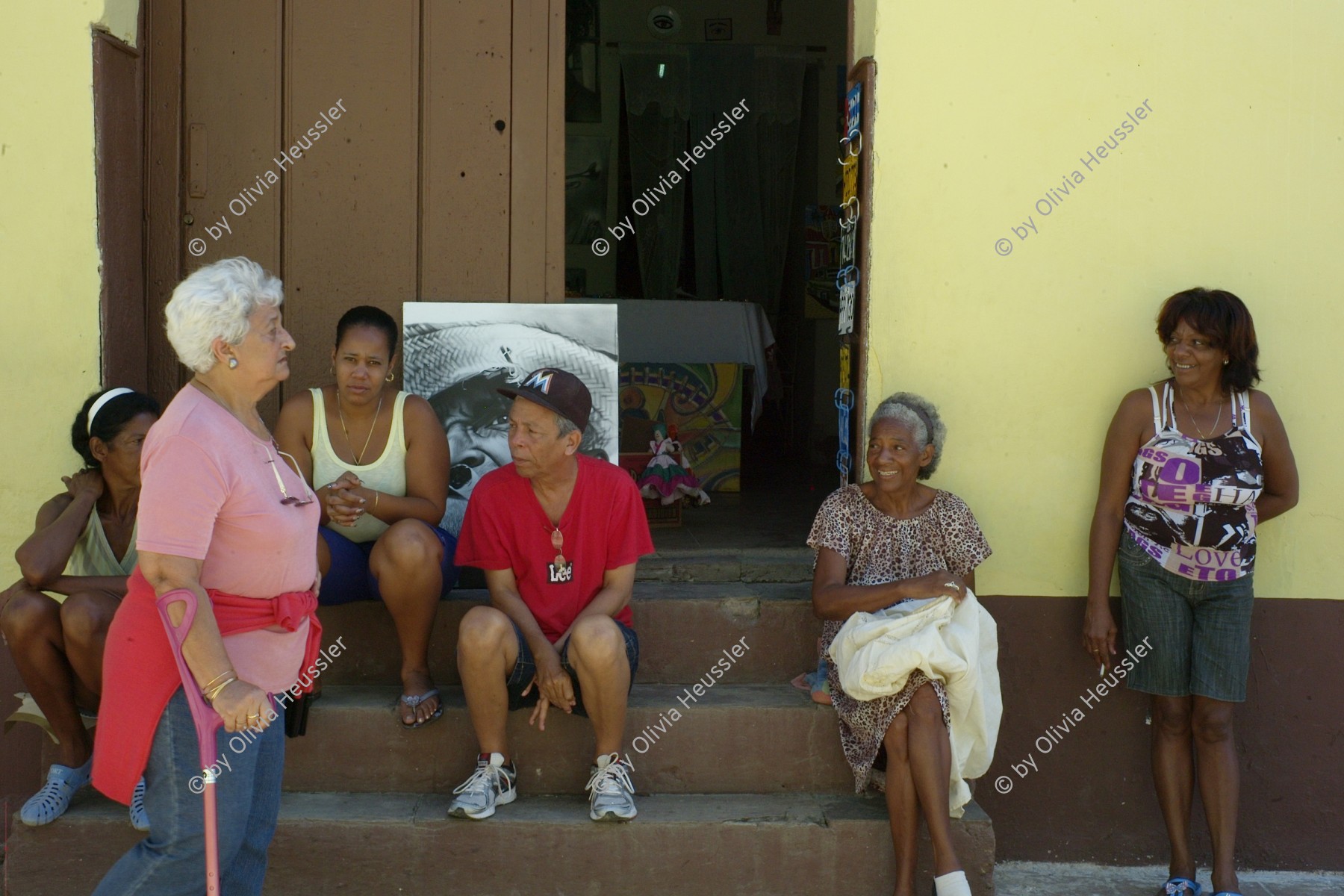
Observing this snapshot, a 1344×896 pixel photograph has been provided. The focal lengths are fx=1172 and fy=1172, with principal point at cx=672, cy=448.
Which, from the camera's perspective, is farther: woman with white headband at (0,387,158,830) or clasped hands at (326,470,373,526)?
clasped hands at (326,470,373,526)

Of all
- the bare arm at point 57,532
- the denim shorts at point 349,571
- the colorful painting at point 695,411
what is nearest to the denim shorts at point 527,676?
the denim shorts at point 349,571

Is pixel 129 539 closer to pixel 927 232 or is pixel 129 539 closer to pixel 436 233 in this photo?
pixel 436 233

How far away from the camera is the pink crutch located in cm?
233

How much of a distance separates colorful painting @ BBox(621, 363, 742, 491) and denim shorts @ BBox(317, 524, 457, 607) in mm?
2193

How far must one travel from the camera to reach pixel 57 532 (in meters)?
3.35

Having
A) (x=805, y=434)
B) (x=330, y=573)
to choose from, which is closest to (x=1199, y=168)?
(x=330, y=573)

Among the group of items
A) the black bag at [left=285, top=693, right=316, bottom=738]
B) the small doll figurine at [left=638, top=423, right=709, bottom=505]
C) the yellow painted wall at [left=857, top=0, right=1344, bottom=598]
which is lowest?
the black bag at [left=285, top=693, right=316, bottom=738]

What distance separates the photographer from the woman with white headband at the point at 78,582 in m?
3.33

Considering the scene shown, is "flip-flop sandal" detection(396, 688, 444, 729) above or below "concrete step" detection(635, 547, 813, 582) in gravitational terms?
below

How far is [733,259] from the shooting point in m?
8.80

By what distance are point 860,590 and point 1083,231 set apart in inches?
57.8

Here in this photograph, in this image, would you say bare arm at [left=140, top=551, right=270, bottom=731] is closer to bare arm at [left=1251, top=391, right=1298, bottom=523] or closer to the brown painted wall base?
the brown painted wall base

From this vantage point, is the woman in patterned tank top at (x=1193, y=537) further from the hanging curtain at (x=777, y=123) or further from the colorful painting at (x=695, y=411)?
the hanging curtain at (x=777, y=123)

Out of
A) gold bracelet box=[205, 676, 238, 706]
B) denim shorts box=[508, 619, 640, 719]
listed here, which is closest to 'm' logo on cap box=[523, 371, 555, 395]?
denim shorts box=[508, 619, 640, 719]
